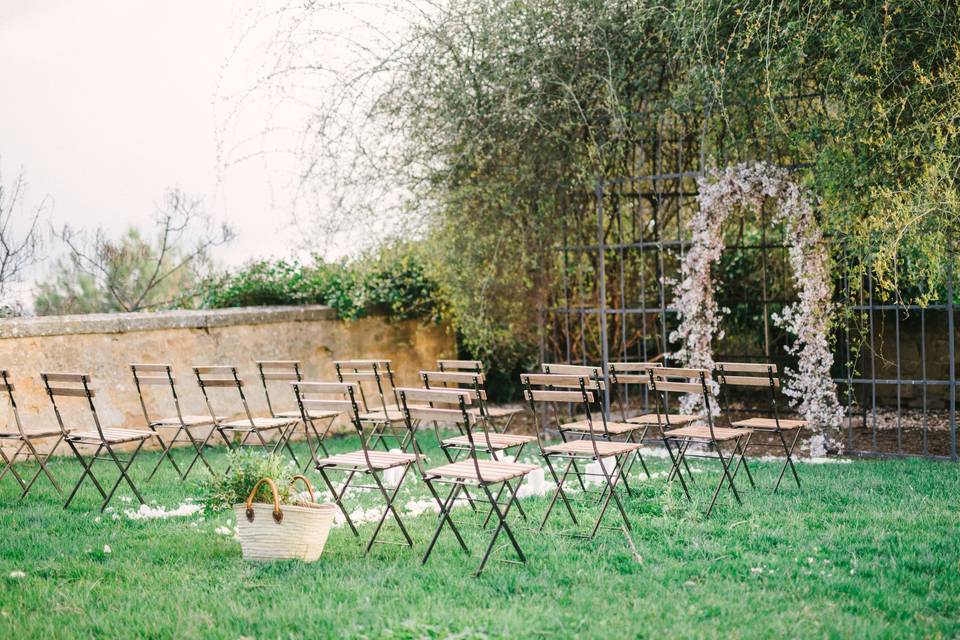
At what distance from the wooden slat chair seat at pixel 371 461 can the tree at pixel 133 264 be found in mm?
7383

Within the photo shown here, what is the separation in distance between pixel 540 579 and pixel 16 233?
8838 millimetres

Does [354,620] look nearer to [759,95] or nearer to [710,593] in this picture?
[710,593]

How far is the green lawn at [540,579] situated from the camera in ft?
11.7

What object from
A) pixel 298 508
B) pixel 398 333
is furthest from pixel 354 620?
pixel 398 333

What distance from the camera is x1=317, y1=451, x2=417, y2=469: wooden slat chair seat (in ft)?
Answer: 15.7

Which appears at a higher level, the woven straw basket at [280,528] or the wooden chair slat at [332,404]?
the wooden chair slat at [332,404]

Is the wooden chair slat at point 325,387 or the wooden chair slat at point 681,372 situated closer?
the wooden chair slat at point 325,387

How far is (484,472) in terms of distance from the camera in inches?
176

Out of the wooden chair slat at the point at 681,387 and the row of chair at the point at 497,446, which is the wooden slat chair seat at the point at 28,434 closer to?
the row of chair at the point at 497,446

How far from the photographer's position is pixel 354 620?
3631 mm

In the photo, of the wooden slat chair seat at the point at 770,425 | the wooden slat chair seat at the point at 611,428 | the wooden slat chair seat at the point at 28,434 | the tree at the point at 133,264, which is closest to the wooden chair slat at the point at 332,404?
the wooden slat chair seat at the point at 611,428

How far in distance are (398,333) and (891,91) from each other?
218 inches

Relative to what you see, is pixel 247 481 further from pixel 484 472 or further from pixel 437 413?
pixel 484 472

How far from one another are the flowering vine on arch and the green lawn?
1787 millimetres
